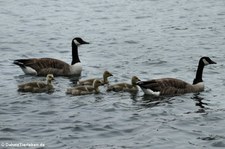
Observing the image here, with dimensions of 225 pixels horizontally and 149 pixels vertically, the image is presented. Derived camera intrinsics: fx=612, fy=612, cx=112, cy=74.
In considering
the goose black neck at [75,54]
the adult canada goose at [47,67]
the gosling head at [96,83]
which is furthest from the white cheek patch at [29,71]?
the gosling head at [96,83]

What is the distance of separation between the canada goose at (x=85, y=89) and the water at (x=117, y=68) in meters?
0.25

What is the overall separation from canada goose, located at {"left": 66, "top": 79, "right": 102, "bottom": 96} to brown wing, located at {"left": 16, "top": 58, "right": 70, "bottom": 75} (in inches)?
147

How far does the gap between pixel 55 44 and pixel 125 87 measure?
33.9ft

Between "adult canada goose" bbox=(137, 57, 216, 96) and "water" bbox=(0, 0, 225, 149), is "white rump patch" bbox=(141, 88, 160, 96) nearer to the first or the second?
"adult canada goose" bbox=(137, 57, 216, 96)

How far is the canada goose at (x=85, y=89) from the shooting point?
64.8 feet

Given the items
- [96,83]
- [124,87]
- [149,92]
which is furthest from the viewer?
[124,87]

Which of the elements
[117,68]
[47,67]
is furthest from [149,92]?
[47,67]

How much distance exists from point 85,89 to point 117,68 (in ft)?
15.6

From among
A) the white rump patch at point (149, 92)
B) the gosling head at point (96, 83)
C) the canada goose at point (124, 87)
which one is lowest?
the white rump patch at point (149, 92)

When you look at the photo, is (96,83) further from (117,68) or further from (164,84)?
(117,68)

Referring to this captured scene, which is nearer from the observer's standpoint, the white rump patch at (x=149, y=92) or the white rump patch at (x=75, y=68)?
the white rump patch at (x=149, y=92)

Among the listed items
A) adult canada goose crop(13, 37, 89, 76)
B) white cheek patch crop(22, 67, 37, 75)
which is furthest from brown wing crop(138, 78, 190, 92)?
white cheek patch crop(22, 67, 37, 75)

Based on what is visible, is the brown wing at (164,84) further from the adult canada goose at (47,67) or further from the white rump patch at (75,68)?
the adult canada goose at (47,67)

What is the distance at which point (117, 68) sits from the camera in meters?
24.6
